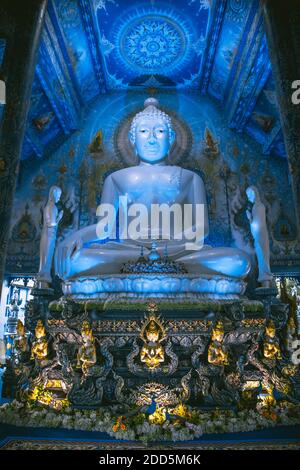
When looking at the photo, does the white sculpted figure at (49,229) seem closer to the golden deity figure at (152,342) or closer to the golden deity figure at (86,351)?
the golden deity figure at (86,351)

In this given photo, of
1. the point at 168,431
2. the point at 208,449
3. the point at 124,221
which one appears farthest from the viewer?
the point at 124,221

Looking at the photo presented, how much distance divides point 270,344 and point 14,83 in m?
3.42

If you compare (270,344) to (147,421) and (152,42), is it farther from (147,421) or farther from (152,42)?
(152,42)

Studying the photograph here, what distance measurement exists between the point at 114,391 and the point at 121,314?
2.23ft

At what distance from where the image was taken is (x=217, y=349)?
3080mm

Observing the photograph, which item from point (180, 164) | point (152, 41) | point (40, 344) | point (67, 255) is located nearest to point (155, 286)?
point (67, 255)

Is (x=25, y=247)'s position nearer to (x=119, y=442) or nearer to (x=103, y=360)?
(x=103, y=360)

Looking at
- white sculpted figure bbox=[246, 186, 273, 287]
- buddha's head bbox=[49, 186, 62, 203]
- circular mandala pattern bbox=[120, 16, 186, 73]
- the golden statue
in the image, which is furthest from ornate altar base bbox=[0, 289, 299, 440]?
circular mandala pattern bbox=[120, 16, 186, 73]

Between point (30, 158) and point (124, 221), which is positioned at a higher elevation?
point (30, 158)

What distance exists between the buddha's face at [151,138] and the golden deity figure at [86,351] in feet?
10.2

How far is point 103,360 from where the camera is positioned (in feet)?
10.6

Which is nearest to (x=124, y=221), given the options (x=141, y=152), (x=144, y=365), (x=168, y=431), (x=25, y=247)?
(x=141, y=152)

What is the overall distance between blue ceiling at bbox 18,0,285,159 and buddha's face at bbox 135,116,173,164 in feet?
4.13

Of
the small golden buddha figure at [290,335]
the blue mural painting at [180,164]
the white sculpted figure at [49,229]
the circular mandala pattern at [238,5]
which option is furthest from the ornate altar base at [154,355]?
the circular mandala pattern at [238,5]
